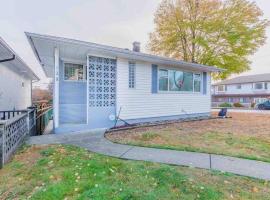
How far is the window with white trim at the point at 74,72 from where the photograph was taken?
8783 mm

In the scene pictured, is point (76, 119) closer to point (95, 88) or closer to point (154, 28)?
point (95, 88)

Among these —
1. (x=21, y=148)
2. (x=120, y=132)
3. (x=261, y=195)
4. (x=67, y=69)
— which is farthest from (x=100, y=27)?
(x=261, y=195)

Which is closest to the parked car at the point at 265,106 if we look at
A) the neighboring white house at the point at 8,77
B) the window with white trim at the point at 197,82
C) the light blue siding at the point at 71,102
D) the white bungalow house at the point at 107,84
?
the window with white trim at the point at 197,82

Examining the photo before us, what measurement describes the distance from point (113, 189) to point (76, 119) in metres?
6.22

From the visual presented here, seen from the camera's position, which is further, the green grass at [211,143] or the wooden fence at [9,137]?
the green grass at [211,143]

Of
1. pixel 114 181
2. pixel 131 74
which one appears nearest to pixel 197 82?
pixel 131 74

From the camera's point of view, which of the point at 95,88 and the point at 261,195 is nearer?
the point at 261,195

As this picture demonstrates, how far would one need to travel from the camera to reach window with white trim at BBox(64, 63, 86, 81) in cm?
878

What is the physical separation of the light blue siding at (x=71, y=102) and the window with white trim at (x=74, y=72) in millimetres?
182

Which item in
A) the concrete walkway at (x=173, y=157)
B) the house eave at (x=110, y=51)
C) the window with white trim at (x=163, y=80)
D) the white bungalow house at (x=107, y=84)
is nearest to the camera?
the concrete walkway at (x=173, y=157)

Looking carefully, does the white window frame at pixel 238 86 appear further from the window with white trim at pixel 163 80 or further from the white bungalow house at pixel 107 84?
the window with white trim at pixel 163 80

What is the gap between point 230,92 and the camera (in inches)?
1724

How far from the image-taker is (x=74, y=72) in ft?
29.6

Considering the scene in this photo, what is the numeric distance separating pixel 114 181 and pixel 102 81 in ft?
18.0
